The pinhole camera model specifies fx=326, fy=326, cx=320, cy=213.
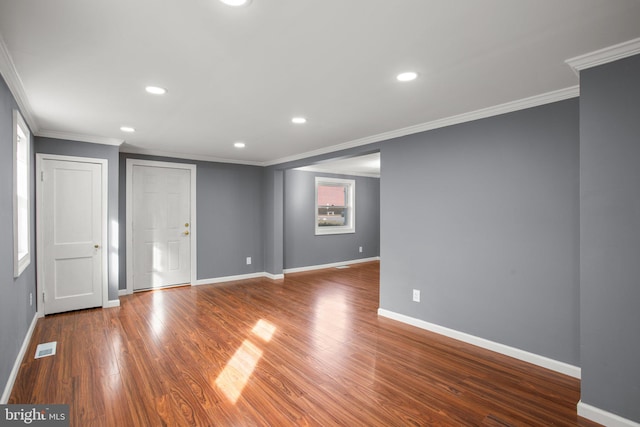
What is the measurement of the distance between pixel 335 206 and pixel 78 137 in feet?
17.0

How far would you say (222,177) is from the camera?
6.05m

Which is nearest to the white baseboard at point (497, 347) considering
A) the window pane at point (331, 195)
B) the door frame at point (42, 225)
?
the door frame at point (42, 225)

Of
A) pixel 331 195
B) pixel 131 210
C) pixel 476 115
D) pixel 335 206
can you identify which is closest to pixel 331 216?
pixel 335 206

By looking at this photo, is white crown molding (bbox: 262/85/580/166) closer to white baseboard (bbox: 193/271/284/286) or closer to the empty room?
the empty room

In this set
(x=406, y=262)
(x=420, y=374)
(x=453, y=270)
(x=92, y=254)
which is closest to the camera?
(x=420, y=374)

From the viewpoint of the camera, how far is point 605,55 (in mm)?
1999

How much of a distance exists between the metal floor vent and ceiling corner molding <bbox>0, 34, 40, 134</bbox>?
87.1 inches

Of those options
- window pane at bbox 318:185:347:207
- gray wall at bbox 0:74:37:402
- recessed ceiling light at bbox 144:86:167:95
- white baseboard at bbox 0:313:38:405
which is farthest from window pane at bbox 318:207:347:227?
gray wall at bbox 0:74:37:402

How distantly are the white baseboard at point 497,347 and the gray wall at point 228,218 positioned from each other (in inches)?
132

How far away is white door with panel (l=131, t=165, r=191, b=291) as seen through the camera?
5234 mm

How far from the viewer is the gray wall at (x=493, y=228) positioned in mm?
2662

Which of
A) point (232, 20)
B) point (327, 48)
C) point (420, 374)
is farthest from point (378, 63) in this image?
point (420, 374)

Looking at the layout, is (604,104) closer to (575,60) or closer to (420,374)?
(575,60)

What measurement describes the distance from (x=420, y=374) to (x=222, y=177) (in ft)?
15.6
